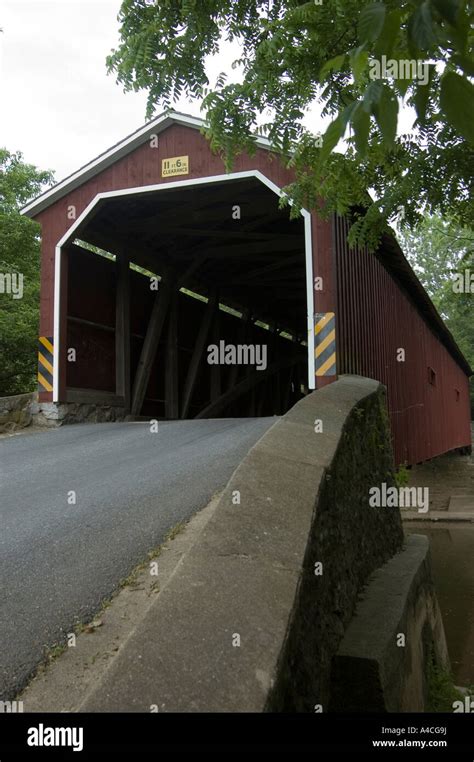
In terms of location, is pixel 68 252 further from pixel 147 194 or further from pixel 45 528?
pixel 45 528

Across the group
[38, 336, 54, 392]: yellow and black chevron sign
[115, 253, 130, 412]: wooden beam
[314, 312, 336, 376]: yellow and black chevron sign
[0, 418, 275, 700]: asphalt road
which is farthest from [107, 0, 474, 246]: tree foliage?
[115, 253, 130, 412]: wooden beam

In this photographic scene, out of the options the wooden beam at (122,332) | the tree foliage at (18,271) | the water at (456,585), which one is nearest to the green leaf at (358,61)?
the water at (456,585)

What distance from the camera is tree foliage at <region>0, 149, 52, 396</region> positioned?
587 inches

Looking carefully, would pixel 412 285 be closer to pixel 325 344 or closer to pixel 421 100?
pixel 325 344

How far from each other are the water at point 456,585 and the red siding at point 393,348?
1.54 meters

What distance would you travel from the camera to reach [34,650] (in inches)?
83.5

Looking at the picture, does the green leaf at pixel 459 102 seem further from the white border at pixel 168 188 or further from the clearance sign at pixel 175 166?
the clearance sign at pixel 175 166

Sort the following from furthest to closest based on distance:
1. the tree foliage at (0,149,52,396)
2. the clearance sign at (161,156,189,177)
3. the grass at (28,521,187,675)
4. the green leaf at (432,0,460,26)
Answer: the tree foliage at (0,149,52,396)
the clearance sign at (161,156,189,177)
the grass at (28,521,187,675)
the green leaf at (432,0,460,26)

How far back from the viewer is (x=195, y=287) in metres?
13.2

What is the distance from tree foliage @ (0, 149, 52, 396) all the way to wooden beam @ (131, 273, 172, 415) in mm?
4981

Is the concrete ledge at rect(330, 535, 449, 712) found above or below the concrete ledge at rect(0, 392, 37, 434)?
below

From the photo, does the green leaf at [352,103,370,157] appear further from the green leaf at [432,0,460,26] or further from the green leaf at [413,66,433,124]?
the green leaf at [432,0,460,26]

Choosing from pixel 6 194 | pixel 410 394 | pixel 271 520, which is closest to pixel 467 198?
pixel 271 520

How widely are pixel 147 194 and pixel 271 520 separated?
7.42 m
